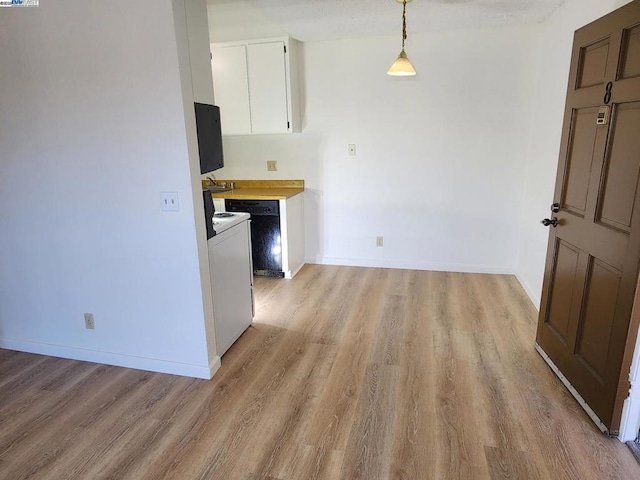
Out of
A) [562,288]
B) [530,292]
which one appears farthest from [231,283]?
[530,292]

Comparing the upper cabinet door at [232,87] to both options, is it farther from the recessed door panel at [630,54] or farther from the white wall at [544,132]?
the recessed door panel at [630,54]

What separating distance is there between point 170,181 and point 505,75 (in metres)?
3.15

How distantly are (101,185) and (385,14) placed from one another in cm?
241

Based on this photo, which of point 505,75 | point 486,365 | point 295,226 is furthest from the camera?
point 295,226

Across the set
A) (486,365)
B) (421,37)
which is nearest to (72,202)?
(486,365)

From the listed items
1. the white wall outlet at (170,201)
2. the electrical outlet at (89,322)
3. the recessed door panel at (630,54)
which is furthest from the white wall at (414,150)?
the electrical outlet at (89,322)

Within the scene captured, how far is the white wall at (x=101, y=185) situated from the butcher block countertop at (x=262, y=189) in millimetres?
1656

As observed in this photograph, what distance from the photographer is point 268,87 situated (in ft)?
12.8

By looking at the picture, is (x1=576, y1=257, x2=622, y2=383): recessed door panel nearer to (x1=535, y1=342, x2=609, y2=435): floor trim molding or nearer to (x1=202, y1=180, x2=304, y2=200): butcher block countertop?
(x1=535, y1=342, x2=609, y2=435): floor trim molding

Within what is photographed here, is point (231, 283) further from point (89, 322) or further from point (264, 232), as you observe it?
point (264, 232)

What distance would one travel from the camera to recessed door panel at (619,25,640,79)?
5.65 ft

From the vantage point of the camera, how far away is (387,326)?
10.00ft

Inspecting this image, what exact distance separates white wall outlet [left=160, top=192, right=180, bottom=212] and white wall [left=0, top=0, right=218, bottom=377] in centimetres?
3

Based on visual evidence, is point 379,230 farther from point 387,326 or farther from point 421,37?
point 421,37
